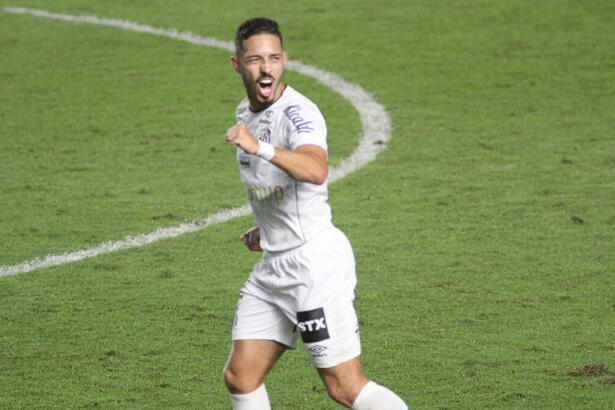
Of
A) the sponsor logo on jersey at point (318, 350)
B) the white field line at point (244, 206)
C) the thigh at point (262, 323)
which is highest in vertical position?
the thigh at point (262, 323)

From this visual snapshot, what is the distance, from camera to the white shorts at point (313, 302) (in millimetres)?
3775

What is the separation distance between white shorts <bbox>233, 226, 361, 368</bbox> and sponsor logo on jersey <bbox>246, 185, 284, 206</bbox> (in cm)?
20

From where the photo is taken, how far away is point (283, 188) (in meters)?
3.80

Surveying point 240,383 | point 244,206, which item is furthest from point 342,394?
point 244,206

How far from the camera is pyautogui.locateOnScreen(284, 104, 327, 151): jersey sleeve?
3629 mm

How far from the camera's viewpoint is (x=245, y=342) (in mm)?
3904

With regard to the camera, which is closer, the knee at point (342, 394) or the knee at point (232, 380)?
the knee at point (342, 394)

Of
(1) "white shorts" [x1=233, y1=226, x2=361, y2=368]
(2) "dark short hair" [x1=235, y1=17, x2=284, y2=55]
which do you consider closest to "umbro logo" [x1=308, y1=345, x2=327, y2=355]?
(1) "white shorts" [x1=233, y1=226, x2=361, y2=368]

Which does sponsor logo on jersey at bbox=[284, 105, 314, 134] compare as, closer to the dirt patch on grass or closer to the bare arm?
the bare arm

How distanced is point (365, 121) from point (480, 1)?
17.7 feet

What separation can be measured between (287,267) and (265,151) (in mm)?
598

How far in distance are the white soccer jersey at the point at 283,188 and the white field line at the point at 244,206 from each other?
3240 millimetres

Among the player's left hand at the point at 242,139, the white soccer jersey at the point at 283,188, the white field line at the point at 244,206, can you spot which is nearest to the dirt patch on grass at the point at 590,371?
the white soccer jersey at the point at 283,188

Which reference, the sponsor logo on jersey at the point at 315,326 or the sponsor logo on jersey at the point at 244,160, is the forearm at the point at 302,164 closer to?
the sponsor logo on jersey at the point at 244,160
